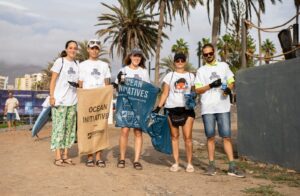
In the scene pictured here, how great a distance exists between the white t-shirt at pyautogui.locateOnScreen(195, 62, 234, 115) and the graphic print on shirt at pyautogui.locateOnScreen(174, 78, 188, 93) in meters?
0.22

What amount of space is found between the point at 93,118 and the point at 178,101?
1.37 meters

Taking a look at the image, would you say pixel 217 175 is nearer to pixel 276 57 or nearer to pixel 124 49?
pixel 276 57

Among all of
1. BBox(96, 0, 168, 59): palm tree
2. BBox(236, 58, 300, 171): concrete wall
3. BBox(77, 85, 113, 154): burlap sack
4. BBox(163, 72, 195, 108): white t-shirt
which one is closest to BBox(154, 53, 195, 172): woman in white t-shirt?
BBox(163, 72, 195, 108): white t-shirt

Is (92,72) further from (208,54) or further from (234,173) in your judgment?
(234,173)

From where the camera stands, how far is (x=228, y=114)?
5.61m

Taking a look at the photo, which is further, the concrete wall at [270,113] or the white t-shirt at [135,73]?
the white t-shirt at [135,73]

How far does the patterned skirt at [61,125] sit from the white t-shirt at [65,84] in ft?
0.34

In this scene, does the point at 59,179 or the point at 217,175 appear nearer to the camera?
the point at 59,179

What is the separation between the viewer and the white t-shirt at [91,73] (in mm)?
5941

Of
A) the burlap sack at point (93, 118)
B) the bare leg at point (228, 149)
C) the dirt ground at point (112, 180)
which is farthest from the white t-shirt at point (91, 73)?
the bare leg at point (228, 149)

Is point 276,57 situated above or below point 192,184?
above

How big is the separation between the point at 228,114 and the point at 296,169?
1.29 metres

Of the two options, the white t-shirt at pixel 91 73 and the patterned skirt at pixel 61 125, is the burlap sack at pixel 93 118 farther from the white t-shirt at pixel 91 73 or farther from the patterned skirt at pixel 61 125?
the patterned skirt at pixel 61 125

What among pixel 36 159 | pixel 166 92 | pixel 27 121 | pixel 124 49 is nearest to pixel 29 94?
pixel 27 121
